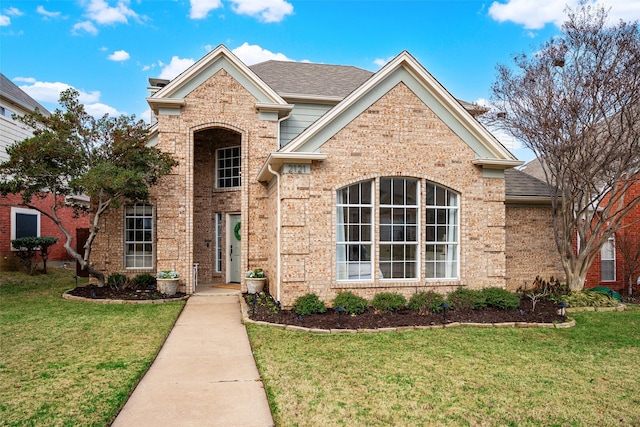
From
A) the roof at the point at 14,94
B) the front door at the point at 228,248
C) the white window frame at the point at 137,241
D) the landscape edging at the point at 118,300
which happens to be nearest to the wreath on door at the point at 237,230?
the front door at the point at 228,248

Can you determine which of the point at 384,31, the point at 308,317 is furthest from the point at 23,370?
the point at 384,31

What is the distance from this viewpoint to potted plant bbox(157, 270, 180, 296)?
12.5m

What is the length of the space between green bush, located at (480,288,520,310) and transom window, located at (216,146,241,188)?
843 centimetres

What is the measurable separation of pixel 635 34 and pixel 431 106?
537cm

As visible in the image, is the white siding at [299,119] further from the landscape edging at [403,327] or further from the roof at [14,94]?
the roof at [14,94]

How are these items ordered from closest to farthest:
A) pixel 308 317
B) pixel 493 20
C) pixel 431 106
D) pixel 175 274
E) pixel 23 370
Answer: pixel 23 370
pixel 308 317
pixel 431 106
pixel 175 274
pixel 493 20

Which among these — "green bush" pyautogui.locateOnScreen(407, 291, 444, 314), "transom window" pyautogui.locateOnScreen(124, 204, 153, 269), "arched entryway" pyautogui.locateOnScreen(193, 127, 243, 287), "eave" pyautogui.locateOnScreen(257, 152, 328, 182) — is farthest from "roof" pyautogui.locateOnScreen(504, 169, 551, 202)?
"transom window" pyautogui.locateOnScreen(124, 204, 153, 269)

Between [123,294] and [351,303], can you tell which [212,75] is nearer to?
[123,294]

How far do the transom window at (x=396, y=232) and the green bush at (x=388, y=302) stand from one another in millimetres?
519

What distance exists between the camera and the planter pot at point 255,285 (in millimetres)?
12703

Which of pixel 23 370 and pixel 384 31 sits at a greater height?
pixel 384 31

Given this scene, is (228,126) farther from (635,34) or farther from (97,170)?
(635,34)

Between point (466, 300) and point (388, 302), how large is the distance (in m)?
1.96

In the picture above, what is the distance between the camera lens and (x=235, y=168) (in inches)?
588
